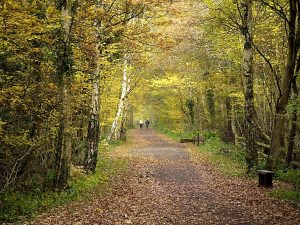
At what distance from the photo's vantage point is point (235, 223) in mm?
7906

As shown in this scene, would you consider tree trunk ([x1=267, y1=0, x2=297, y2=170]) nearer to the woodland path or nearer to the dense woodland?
the dense woodland

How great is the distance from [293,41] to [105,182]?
8.42 m

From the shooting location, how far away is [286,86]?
12.3 metres

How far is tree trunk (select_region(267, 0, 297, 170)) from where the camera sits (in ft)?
38.7

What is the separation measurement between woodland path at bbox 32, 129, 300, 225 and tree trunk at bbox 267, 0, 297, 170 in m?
1.50

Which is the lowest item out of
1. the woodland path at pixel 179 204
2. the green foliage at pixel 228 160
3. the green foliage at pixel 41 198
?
the woodland path at pixel 179 204

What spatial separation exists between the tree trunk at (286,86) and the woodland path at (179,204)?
59.0 inches

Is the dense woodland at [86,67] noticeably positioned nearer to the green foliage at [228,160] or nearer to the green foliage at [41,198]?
the green foliage at [41,198]

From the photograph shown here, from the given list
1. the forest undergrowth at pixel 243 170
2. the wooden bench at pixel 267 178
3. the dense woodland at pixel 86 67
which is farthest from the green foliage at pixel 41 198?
the forest undergrowth at pixel 243 170

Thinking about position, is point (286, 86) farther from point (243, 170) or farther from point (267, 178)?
point (243, 170)

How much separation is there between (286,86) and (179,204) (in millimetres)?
5897

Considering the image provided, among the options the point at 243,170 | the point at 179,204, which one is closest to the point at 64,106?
the point at 179,204

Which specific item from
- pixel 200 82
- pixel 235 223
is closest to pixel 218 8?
pixel 235 223

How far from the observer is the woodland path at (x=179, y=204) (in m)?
8.21
